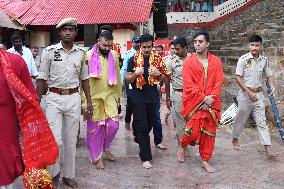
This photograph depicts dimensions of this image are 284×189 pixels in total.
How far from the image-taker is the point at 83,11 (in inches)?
743

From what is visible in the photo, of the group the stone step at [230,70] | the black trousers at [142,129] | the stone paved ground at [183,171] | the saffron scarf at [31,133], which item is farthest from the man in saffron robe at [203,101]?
the stone step at [230,70]

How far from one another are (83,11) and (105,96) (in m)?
13.5

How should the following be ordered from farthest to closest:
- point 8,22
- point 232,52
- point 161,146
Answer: point 232,52 < point 8,22 < point 161,146

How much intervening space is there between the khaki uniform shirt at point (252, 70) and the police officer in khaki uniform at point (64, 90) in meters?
2.78

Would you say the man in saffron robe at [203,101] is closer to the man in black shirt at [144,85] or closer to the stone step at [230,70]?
the man in black shirt at [144,85]

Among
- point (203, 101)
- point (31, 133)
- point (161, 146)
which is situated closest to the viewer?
point (31, 133)

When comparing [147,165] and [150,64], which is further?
[150,64]

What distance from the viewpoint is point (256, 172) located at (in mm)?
5750

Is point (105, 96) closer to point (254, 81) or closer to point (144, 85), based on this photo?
point (144, 85)

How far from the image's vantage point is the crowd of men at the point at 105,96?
318cm

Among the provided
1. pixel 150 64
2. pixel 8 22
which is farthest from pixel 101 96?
pixel 8 22

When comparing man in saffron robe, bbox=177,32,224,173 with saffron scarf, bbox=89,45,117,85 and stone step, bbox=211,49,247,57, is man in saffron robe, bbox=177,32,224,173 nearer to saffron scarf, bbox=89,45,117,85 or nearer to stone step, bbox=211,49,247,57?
saffron scarf, bbox=89,45,117,85

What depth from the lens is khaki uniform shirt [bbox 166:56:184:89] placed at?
22.6 ft

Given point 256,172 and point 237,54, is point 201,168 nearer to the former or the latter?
point 256,172
